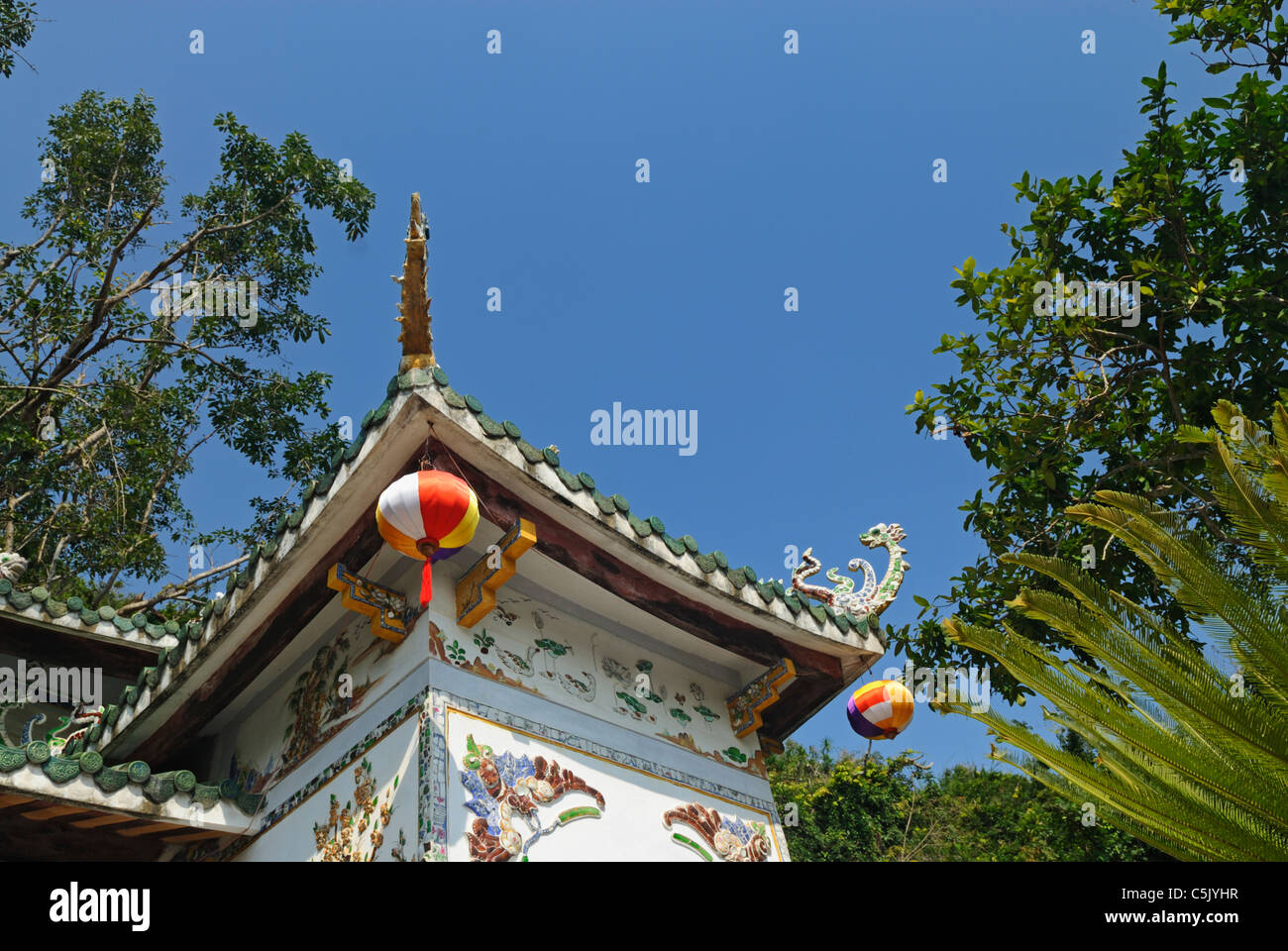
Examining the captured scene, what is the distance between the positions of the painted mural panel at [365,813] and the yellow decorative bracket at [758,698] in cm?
266

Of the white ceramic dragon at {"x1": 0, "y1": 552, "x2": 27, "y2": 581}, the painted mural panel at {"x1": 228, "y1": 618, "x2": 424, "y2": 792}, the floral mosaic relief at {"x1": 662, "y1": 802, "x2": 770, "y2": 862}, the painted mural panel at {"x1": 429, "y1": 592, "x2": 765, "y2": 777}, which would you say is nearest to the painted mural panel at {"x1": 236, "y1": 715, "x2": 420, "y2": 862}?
the painted mural panel at {"x1": 228, "y1": 618, "x2": 424, "y2": 792}

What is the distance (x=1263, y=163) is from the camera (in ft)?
28.8

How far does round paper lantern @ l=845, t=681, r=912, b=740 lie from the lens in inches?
291

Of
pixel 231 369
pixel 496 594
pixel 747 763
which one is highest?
pixel 231 369

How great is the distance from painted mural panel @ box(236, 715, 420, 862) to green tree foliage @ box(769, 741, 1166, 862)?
11.2m

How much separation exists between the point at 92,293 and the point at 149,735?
31.6 feet

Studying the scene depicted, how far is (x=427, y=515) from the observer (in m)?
5.60

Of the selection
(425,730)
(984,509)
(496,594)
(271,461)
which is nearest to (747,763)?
(496,594)

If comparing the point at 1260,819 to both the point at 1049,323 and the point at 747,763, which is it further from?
the point at 1049,323

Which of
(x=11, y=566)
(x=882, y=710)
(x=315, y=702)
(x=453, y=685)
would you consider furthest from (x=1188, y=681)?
(x=11, y=566)

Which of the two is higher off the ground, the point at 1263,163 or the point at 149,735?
the point at 1263,163

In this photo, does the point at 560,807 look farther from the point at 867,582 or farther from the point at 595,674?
the point at 867,582

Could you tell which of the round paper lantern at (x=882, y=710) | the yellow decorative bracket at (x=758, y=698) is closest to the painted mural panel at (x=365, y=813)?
the yellow decorative bracket at (x=758, y=698)

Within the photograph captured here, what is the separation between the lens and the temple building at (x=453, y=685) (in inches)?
236
